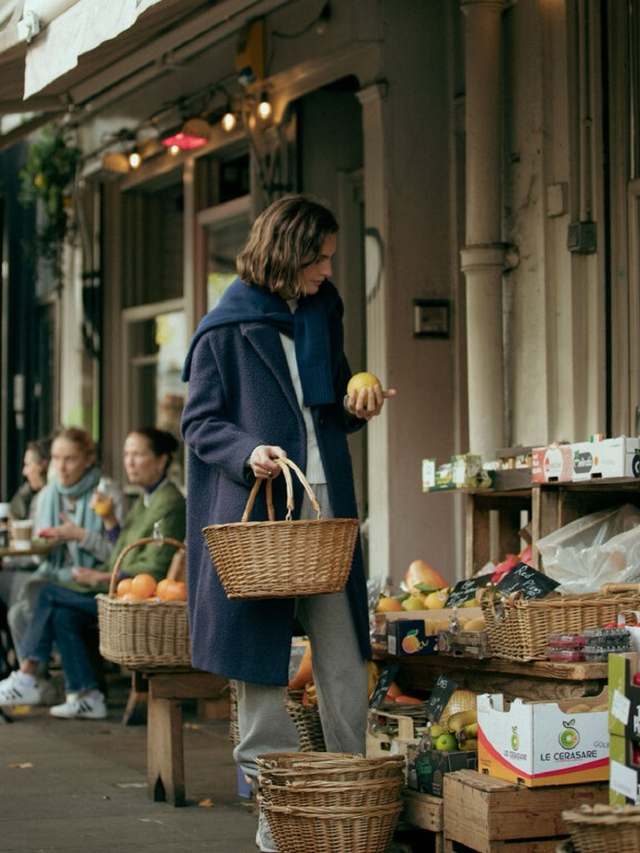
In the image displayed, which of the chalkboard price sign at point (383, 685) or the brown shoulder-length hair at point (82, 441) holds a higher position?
the brown shoulder-length hair at point (82, 441)

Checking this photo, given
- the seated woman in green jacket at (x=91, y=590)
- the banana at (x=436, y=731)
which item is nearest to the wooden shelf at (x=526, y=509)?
the banana at (x=436, y=731)

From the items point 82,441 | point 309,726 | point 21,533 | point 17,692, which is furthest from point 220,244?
point 309,726

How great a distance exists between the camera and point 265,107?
9164 mm

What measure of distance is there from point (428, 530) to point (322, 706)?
3426 mm

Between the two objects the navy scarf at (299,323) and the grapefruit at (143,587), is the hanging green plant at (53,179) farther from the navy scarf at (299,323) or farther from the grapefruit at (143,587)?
the navy scarf at (299,323)

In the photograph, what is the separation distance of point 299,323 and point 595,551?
1579 mm

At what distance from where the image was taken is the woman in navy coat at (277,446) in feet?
15.2

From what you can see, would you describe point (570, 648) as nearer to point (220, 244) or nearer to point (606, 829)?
point (606, 829)

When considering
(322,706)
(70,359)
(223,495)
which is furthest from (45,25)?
(70,359)

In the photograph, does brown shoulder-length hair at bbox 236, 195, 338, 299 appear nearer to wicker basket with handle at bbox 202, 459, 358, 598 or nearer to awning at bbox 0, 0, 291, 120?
wicker basket with handle at bbox 202, 459, 358, 598

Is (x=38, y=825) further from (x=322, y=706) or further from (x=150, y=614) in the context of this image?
(x=322, y=706)

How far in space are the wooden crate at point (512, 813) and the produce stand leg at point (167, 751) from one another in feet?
5.30

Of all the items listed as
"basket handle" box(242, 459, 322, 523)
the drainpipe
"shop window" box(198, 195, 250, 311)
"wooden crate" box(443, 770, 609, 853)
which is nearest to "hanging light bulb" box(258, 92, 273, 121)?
"shop window" box(198, 195, 250, 311)

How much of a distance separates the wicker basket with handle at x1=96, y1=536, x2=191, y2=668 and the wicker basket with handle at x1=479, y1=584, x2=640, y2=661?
1461 mm
